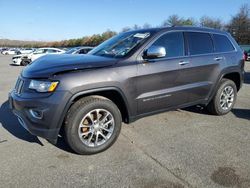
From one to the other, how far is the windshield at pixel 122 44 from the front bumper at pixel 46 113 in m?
1.31

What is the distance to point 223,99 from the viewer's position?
19.0ft

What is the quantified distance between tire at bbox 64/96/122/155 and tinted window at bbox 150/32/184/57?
4.55ft

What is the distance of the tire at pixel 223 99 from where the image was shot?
18.4 ft

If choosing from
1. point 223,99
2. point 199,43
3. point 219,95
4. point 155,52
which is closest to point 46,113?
point 155,52

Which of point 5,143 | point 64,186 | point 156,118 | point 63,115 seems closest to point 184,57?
point 156,118

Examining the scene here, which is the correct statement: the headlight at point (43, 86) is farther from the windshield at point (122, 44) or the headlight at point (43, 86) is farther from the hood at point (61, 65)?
the windshield at point (122, 44)

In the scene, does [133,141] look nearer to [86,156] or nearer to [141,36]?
[86,156]

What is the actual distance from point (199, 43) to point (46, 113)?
3.17 m

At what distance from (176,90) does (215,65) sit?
1.20 m

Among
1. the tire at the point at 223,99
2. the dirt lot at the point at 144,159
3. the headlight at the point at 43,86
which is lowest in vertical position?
the dirt lot at the point at 144,159

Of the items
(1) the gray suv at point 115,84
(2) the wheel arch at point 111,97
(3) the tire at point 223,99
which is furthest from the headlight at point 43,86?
(3) the tire at point 223,99

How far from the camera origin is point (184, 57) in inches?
187

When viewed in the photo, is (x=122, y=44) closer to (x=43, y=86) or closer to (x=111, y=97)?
(x=111, y=97)

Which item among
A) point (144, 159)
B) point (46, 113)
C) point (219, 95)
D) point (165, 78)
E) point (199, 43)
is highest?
point (199, 43)
